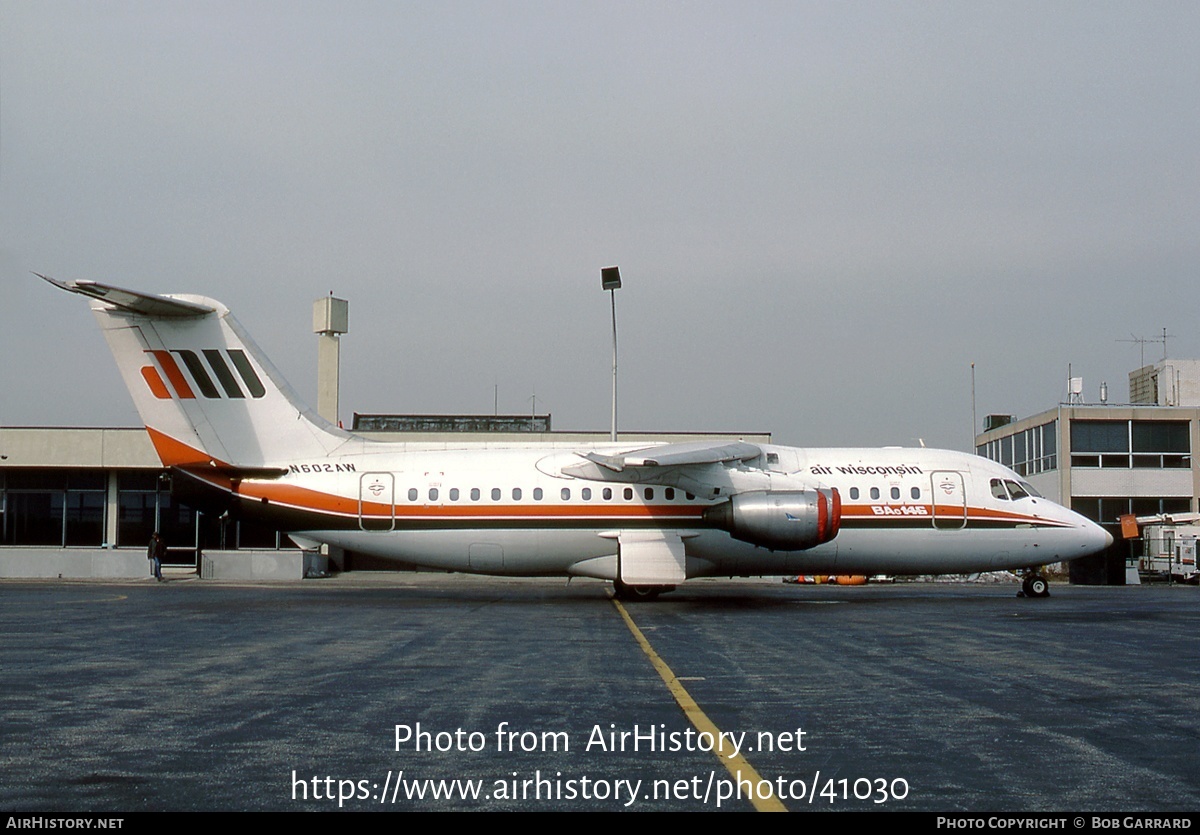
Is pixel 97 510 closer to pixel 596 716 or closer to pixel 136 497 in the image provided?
pixel 136 497

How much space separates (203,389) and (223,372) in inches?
25.7

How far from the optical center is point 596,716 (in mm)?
10375

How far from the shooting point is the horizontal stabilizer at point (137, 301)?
24.7 metres

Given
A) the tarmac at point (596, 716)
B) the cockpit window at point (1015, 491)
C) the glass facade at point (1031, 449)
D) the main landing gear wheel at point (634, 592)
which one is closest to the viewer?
the tarmac at point (596, 716)

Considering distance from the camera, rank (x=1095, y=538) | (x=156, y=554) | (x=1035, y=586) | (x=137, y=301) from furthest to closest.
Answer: (x=156, y=554) → (x=1035, y=586) → (x=1095, y=538) → (x=137, y=301)

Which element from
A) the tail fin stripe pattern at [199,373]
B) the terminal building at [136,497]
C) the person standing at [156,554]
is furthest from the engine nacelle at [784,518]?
the person standing at [156,554]

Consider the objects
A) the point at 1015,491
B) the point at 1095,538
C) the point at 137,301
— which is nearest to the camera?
the point at 137,301

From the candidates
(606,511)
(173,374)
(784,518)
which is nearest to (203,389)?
(173,374)

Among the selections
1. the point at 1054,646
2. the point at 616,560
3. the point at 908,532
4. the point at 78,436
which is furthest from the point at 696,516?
the point at 78,436

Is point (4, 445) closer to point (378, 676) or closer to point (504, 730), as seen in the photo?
point (378, 676)

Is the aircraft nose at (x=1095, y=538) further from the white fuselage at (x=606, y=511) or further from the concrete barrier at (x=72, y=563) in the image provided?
the concrete barrier at (x=72, y=563)

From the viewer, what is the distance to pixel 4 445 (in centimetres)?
4784

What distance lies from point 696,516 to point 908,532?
5.66 metres

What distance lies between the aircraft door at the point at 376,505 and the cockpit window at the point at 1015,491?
1635cm
